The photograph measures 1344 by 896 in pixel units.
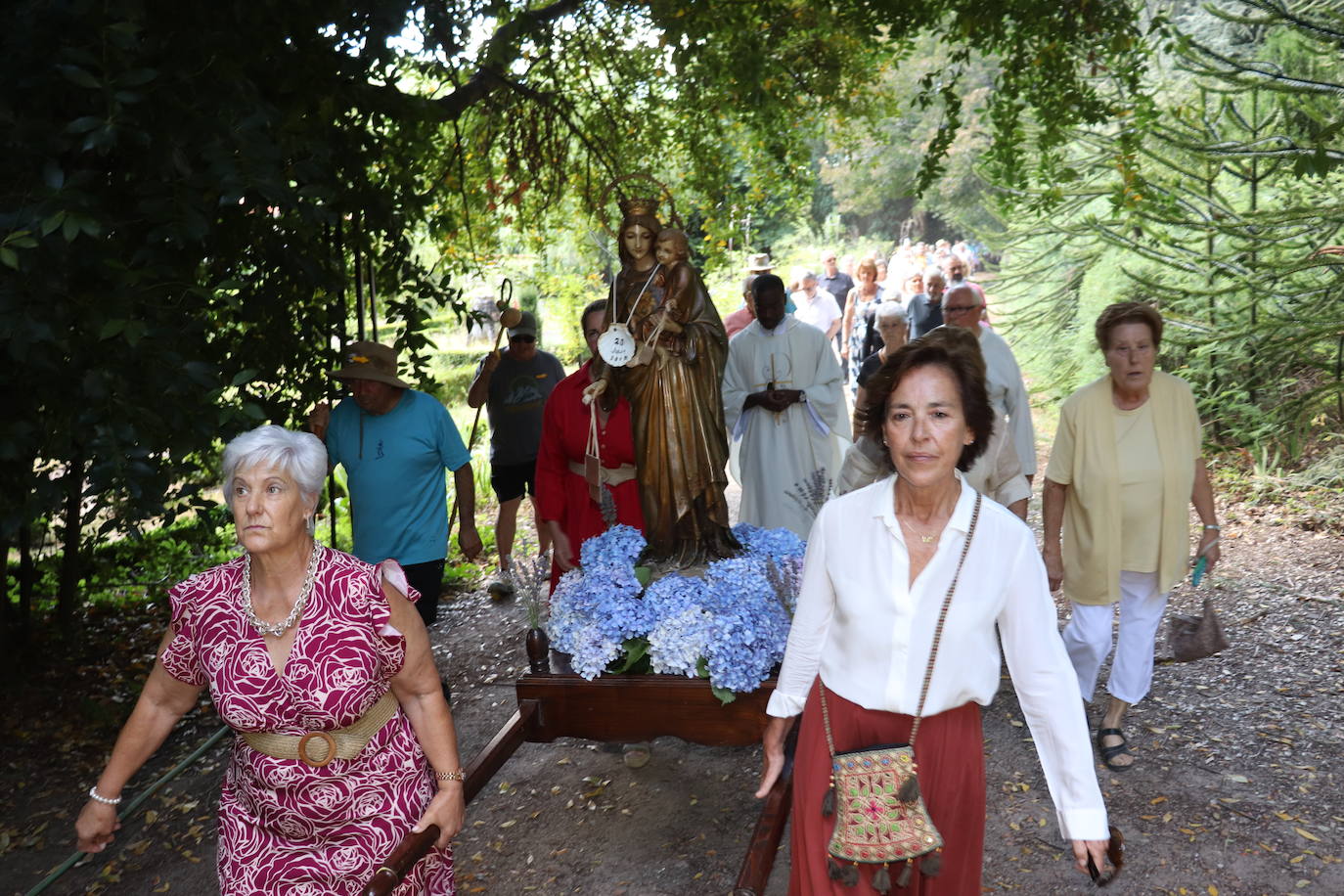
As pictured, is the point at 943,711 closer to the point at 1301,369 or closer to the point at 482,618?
the point at 482,618

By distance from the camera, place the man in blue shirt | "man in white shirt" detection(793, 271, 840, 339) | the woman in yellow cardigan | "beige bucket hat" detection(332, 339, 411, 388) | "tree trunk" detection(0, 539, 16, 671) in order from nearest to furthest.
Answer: the woman in yellow cardigan < "beige bucket hat" detection(332, 339, 411, 388) < the man in blue shirt < "tree trunk" detection(0, 539, 16, 671) < "man in white shirt" detection(793, 271, 840, 339)

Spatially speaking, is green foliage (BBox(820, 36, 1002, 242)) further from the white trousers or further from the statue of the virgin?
the statue of the virgin

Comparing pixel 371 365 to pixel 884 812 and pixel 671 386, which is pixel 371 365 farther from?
pixel 884 812

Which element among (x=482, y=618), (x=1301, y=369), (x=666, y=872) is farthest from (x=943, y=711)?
(x=1301, y=369)

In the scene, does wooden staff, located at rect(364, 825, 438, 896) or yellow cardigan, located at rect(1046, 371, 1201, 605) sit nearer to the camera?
wooden staff, located at rect(364, 825, 438, 896)

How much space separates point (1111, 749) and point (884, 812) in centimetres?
310

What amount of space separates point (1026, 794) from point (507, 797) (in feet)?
7.81

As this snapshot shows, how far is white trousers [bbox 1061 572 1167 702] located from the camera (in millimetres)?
5102

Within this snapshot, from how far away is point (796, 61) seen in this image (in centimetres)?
818

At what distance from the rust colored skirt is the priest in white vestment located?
486cm

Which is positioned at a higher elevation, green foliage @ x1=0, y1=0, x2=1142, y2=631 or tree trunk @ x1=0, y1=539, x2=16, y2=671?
green foliage @ x1=0, y1=0, x2=1142, y2=631

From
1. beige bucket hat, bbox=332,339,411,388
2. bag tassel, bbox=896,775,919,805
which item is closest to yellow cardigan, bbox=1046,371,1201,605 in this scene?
bag tassel, bbox=896,775,919,805

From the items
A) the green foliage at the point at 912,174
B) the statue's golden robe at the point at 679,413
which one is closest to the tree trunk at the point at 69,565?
the statue's golden robe at the point at 679,413

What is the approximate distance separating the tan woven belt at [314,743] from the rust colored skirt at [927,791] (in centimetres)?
113
